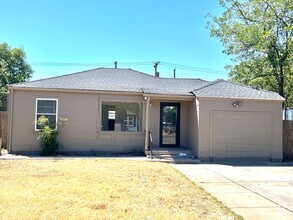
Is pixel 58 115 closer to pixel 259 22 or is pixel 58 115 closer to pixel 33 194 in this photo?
pixel 33 194

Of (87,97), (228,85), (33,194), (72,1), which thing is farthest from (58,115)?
(228,85)

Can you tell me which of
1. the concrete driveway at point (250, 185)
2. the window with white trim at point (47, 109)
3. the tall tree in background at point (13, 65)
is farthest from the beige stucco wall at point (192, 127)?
the tall tree in background at point (13, 65)

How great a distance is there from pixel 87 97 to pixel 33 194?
7115mm

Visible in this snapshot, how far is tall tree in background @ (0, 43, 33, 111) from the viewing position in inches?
1271

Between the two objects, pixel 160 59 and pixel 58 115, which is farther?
pixel 160 59

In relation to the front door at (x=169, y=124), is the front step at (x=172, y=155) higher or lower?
lower

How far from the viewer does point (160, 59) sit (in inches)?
1214

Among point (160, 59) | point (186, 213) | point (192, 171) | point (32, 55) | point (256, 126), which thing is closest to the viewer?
point (186, 213)

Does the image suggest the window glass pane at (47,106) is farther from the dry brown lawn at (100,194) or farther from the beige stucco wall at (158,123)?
the beige stucco wall at (158,123)

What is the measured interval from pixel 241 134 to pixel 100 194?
8.03 meters

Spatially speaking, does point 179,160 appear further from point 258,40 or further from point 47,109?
point 258,40

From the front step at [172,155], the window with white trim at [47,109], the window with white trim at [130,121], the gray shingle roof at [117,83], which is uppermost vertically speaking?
the gray shingle roof at [117,83]

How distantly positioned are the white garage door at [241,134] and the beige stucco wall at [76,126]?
3.36 metres

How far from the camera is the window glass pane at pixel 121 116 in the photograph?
520 inches
